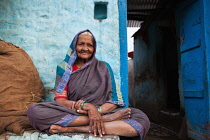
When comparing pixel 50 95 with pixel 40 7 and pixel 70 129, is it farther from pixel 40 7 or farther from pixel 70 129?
pixel 40 7

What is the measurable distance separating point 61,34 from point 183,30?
2.78 metres

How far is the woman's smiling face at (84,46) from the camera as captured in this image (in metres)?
2.20

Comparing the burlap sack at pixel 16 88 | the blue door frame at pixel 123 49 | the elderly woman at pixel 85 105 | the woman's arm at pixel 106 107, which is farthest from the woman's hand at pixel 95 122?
the blue door frame at pixel 123 49

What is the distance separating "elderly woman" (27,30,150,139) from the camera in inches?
68.5

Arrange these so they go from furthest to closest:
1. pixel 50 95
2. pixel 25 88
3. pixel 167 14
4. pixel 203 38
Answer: pixel 167 14
pixel 203 38
pixel 50 95
pixel 25 88

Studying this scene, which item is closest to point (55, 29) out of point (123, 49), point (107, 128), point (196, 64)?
point (123, 49)

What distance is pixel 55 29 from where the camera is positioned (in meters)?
2.82

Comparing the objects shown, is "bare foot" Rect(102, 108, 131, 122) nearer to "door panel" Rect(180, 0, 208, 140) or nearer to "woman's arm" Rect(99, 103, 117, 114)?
"woman's arm" Rect(99, 103, 117, 114)

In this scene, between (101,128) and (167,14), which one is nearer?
(101,128)

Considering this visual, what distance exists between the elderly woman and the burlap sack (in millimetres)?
328

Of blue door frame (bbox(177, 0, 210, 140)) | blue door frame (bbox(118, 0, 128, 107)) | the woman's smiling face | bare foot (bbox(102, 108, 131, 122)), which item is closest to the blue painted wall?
blue door frame (bbox(118, 0, 128, 107))

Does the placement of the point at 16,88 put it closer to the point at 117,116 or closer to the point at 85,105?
the point at 85,105

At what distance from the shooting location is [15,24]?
9.29ft

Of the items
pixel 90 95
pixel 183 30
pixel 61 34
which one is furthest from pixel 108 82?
pixel 183 30
